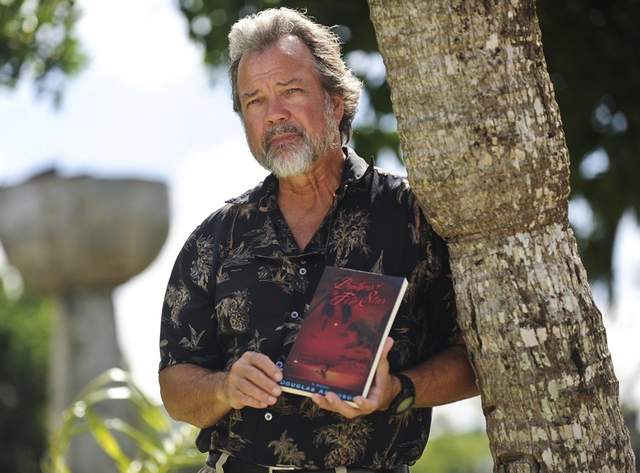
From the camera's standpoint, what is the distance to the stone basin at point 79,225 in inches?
805

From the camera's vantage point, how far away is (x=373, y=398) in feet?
10.8

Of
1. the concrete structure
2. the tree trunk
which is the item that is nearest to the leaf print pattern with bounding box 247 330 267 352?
the tree trunk

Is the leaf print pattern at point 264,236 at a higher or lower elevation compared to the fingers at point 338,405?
higher

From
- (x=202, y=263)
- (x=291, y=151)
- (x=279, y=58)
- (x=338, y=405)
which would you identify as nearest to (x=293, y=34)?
(x=279, y=58)

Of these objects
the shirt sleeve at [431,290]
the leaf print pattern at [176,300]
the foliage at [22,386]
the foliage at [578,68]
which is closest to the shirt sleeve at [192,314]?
the leaf print pattern at [176,300]

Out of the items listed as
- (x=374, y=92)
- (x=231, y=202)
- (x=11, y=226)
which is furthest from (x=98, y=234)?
(x=231, y=202)

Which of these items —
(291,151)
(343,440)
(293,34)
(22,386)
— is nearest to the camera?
(343,440)

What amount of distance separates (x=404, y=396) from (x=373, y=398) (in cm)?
25

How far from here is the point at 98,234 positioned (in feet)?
67.5

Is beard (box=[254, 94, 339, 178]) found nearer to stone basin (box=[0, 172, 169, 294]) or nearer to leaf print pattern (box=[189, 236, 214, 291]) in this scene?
leaf print pattern (box=[189, 236, 214, 291])

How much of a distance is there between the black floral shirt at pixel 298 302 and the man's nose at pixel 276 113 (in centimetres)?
28

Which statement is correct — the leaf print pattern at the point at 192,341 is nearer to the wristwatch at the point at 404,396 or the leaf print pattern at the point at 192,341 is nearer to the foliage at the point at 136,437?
the wristwatch at the point at 404,396

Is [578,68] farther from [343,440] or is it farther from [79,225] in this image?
[79,225]

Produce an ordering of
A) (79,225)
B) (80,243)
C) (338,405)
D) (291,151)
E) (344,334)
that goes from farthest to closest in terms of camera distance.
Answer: (80,243)
(79,225)
(291,151)
(344,334)
(338,405)
